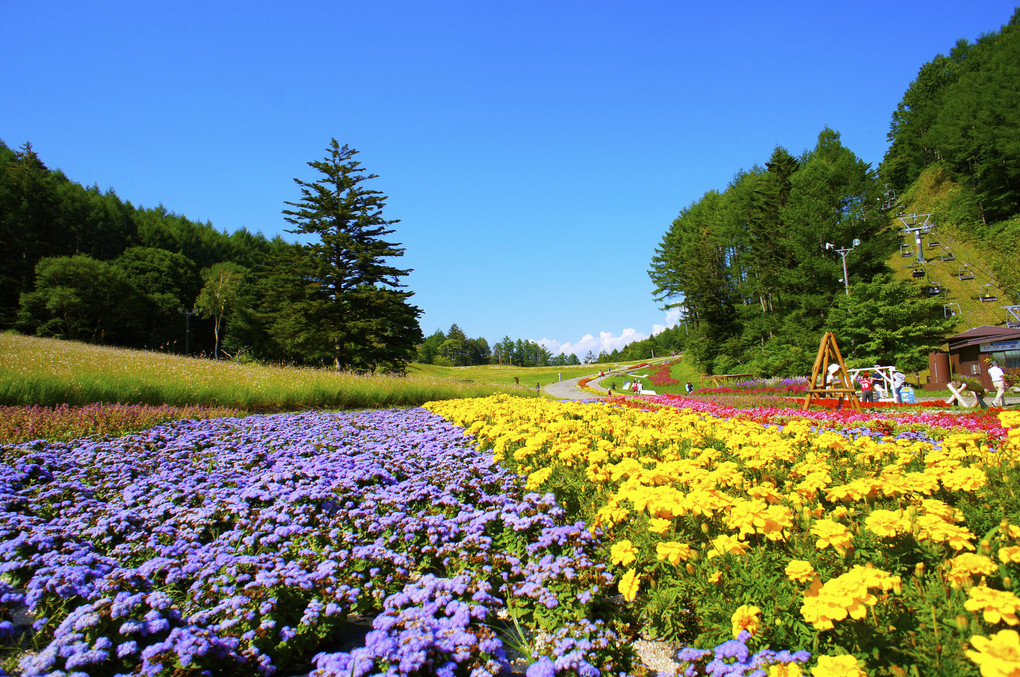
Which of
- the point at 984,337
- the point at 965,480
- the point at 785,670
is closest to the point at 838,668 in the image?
the point at 785,670

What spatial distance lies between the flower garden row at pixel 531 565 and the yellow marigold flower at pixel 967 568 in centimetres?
1

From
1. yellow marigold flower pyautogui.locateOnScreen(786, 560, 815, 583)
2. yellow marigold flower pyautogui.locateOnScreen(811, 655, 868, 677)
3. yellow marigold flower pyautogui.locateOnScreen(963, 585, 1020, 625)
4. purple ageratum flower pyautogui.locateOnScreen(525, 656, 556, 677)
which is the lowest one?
purple ageratum flower pyautogui.locateOnScreen(525, 656, 556, 677)

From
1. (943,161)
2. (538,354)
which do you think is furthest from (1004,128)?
(538,354)

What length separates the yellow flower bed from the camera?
1542mm

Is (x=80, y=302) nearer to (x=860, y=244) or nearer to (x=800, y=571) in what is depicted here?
(x=800, y=571)

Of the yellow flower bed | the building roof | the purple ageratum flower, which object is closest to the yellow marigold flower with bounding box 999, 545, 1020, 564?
the yellow flower bed

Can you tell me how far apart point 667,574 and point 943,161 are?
60.9 m

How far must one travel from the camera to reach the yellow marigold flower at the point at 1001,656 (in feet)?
3.80

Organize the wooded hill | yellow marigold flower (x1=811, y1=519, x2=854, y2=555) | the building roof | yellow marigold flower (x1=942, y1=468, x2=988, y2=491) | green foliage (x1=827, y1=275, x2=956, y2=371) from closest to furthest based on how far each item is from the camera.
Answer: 1. yellow marigold flower (x1=811, y1=519, x2=854, y2=555)
2. yellow marigold flower (x1=942, y1=468, x2=988, y2=491)
3. the building roof
4. green foliage (x1=827, y1=275, x2=956, y2=371)
5. the wooded hill

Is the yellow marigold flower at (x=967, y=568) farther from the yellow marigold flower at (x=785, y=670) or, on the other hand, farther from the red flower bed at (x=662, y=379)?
the red flower bed at (x=662, y=379)

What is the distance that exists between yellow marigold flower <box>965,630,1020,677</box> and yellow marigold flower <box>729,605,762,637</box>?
640 millimetres

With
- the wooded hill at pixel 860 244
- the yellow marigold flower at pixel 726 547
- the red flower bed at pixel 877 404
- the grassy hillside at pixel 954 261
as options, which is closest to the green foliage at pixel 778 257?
the wooded hill at pixel 860 244

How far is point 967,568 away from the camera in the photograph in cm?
164

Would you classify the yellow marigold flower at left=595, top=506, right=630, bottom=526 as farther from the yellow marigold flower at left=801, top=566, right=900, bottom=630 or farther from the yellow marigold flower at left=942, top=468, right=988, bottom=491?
the yellow marigold flower at left=942, top=468, right=988, bottom=491
